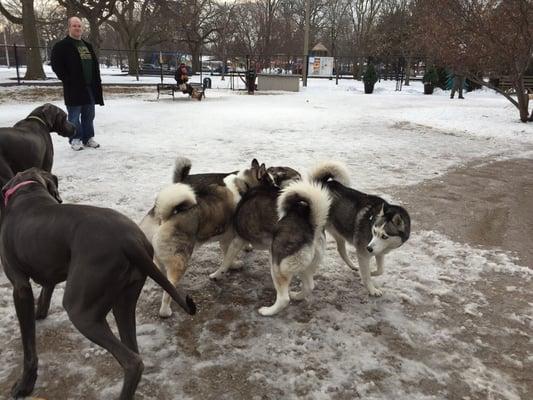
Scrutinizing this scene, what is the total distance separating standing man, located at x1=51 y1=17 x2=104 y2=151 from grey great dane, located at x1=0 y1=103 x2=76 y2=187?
2.90 m

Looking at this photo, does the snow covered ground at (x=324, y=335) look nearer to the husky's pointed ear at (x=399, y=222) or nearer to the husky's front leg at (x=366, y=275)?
the husky's front leg at (x=366, y=275)

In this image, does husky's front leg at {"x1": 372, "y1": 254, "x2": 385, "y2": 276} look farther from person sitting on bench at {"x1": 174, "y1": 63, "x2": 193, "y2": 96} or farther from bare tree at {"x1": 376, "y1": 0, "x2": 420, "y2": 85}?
bare tree at {"x1": 376, "y1": 0, "x2": 420, "y2": 85}

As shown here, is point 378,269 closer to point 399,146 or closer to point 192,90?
point 399,146

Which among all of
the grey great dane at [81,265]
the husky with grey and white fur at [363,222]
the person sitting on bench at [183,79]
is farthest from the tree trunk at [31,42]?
the grey great dane at [81,265]

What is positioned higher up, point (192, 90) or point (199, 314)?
point (192, 90)

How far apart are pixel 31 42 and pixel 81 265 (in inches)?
1117

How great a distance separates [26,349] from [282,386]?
1520 millimetres

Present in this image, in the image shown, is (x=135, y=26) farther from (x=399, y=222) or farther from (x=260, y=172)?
(x=399, y=222)

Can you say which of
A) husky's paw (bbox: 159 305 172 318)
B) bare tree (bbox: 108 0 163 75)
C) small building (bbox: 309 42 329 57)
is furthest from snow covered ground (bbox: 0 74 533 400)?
small building (bbox: 309 42 329 57)

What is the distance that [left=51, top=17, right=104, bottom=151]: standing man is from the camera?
815 centimetres

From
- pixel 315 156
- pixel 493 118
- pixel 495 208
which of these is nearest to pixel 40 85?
pixel 315 156

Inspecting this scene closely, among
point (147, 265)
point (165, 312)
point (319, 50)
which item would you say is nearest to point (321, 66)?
point (319, 50)

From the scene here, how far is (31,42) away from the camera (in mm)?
25672

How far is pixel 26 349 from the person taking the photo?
257cm
